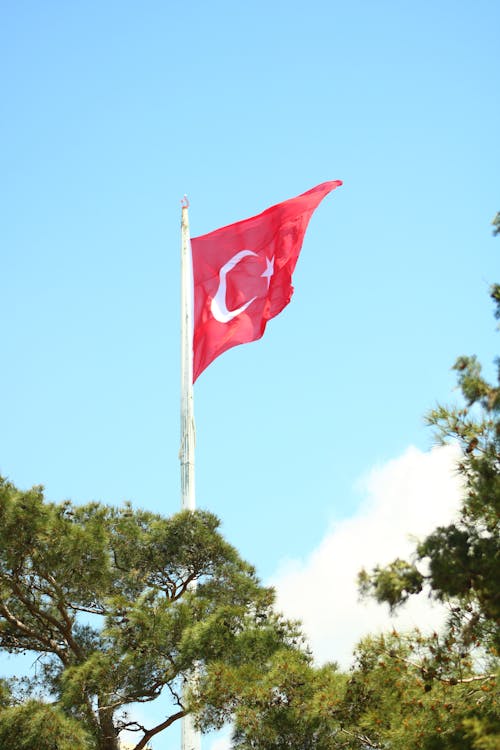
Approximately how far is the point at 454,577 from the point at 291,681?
163 inches

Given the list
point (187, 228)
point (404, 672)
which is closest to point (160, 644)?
point (404, 672)

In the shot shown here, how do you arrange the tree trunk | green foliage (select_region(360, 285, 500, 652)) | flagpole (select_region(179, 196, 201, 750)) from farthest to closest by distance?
flagpole (select_region(179, 196, 201, 750)), the tree trunk, green foliage (select_region(360, 285, 500, 652))

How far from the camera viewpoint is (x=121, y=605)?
1021 centimetres

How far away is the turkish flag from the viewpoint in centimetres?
1316

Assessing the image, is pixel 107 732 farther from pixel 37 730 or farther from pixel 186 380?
Result: pixel 186 380

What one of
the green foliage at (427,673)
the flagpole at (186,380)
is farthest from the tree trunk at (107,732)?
the flagpole at (186,380)

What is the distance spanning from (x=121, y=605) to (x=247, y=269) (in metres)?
5.25

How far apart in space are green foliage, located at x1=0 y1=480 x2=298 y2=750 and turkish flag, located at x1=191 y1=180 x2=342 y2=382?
2.58 metres

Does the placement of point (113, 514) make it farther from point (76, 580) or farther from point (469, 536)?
point (469, 536)

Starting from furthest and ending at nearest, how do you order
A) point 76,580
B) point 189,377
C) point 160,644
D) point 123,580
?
point 189,377 → point 123,580 → point 76,580 → point 160,644

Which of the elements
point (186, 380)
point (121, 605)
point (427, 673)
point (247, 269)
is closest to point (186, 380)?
point (186, 380)

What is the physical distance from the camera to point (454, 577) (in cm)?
537

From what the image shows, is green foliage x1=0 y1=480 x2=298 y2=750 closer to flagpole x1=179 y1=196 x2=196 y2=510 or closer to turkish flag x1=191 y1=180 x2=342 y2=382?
flagpole x1=179 y1=196 x2=196 y2=510

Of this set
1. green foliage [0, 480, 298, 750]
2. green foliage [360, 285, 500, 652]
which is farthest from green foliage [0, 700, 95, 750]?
green foliage [360, 285, 500, 652]
